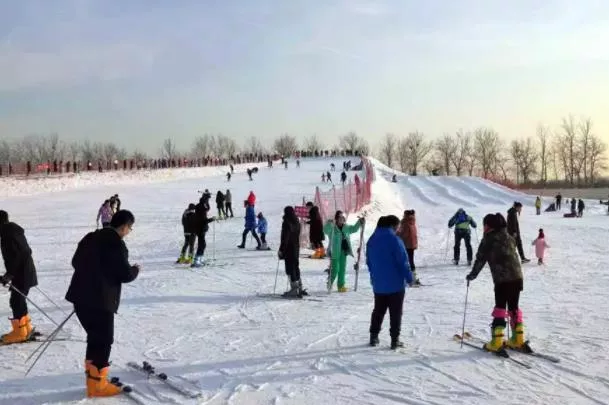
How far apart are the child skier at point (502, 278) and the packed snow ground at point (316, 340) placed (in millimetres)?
298

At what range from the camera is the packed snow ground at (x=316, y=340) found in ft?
19.1

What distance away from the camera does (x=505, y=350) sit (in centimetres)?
701

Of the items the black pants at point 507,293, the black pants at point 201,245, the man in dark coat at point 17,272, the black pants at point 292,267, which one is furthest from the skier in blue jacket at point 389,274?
the black pants at point 201,245

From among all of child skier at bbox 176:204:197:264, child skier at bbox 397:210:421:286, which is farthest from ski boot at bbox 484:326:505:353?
child skier at bbox 176:204:197:264

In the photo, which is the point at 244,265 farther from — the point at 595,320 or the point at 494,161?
the point at 494,161

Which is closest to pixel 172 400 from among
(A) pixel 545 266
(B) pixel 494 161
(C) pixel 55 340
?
(C) pixel 55 340

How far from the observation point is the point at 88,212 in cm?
3161

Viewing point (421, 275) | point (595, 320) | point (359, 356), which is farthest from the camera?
point (421, 275)

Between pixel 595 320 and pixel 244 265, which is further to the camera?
pixel 244 265

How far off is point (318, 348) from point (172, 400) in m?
2.25

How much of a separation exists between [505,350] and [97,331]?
442cm

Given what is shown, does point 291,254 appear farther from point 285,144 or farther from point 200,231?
point 285,144

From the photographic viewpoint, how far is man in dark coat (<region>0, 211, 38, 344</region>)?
7.48 metres

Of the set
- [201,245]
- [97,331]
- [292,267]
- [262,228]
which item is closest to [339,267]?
[292,267]
